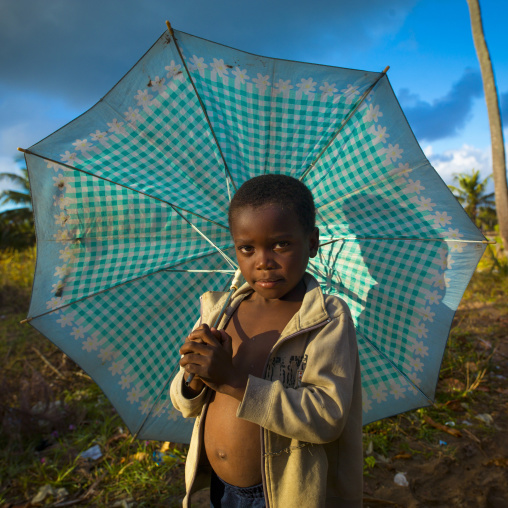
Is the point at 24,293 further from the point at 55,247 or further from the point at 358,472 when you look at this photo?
the point at 358,472

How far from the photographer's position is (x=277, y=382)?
126 cm

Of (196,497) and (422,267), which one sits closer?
(422,267)

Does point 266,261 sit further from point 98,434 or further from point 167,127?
point 98,434

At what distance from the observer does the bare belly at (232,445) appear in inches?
56.3

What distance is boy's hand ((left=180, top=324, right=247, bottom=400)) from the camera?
1280 millimetres

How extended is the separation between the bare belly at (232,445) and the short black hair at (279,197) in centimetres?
73

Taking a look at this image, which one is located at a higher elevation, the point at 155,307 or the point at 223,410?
the point at 155,307

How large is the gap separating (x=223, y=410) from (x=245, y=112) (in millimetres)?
1264

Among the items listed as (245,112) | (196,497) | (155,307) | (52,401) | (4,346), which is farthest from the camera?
(4,346)

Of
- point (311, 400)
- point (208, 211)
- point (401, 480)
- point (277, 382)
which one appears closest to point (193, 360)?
→ point (277, 382)

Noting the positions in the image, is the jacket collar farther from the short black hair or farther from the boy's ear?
the short black hair

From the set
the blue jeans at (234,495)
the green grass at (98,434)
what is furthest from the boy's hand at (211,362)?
the green grass at (98,434)

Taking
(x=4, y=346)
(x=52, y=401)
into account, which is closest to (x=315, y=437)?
(x=52, y=401)

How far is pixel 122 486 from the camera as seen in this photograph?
2537 millimetres
